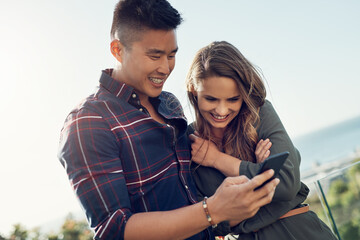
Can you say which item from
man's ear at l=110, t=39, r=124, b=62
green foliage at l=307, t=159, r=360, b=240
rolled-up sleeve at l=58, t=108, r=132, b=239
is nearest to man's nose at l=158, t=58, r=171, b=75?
man's ear at l=110, t=39, r=124, b=62

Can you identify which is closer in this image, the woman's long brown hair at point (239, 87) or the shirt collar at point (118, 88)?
the shirt collar at point (118, 88)

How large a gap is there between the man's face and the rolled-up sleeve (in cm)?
63

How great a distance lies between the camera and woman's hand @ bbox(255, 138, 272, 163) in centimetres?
228

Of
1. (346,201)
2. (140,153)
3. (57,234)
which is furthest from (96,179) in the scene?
(57,234)

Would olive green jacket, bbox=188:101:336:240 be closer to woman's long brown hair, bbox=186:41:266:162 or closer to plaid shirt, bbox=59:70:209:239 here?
woman's long brown hair, bbox=186:41:266:162

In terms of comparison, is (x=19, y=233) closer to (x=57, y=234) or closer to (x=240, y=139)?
(x=57, y=234)

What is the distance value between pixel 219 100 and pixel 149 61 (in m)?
0.57

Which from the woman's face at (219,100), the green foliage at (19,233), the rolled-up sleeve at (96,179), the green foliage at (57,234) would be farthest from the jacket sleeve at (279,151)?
the green foliage at (19,233)

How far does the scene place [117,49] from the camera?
254cm

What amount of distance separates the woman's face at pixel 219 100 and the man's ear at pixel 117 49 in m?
0.62

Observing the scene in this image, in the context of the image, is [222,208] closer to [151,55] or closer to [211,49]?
[151,55]

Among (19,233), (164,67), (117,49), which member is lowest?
(19,233)

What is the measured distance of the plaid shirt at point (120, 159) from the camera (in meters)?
1.79

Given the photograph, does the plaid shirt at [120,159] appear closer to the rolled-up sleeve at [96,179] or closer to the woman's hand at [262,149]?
the rolled-up sleeve at [96,179]
